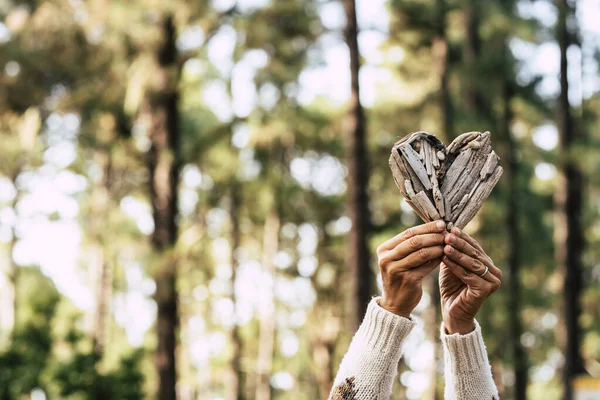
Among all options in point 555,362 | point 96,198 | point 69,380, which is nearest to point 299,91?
point 96,198

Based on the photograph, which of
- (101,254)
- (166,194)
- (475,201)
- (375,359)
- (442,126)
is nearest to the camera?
(375,359)

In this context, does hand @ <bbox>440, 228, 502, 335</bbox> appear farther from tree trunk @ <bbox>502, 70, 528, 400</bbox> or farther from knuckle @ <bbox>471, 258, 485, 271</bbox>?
tree trunk @ <bbox>502, 70, 528, 400</bbox>

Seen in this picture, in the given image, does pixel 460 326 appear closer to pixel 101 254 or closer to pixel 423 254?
pixel 423 254

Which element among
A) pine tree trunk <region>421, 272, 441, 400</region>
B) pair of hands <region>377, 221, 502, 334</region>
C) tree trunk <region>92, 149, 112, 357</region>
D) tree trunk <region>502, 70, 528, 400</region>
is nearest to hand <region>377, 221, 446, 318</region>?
pair of hands <region>377, 221, 502, 334</region>

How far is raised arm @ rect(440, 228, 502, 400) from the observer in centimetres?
234

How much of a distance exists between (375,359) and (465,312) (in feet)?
0.99

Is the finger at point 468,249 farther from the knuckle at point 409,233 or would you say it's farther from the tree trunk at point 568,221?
the tree trunk at point 568,221


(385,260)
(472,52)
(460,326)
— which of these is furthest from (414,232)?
(472,52)

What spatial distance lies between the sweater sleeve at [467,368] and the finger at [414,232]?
0.34 m

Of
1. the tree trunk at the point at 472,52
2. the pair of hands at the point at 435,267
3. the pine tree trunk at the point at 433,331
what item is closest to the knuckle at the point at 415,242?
the pair of hands at the point at 435,267

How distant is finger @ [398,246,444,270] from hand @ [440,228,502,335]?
0.04 metres

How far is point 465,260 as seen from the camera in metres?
2.33

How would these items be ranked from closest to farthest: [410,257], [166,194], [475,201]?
[410,257], [475,201], [166,194]

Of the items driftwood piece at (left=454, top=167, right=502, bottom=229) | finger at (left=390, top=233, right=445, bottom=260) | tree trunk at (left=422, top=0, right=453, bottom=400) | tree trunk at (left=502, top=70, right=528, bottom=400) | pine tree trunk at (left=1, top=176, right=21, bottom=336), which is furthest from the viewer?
pine tree trunk at (left=1, top=176, right=21, bottom=336)
